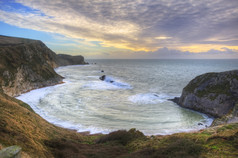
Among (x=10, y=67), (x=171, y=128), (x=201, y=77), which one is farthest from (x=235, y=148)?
(x=10, y=67)

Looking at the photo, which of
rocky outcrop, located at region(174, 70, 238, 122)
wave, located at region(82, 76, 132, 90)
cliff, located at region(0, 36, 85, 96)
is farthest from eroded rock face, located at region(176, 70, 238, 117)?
cliff, located at region(0, 36, 85, 96)

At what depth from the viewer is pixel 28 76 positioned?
149 ft

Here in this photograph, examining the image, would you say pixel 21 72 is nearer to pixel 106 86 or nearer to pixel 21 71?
pixel 21 71

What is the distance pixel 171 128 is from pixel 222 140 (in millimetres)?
12385

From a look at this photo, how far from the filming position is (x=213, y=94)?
27312 mm

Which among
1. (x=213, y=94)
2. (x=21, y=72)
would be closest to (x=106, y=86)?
(x=21, y=72)

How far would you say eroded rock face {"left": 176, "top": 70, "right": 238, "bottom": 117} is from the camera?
25078mm

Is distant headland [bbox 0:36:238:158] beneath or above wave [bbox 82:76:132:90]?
above

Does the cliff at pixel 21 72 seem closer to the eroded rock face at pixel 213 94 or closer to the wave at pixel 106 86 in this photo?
the wave at pixel 106 86

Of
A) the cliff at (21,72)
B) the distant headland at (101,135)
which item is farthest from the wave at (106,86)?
the distant headland at (101,135)

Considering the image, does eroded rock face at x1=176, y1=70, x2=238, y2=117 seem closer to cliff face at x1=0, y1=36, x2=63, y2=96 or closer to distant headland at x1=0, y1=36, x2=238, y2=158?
distant headland at x1=0, y1=36, x2=238, y2=158

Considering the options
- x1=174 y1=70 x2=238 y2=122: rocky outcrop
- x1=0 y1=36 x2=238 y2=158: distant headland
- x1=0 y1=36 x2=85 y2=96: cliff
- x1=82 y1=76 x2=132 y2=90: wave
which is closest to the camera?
x1=0 y1=36 x2=238 y2=158: distant headland

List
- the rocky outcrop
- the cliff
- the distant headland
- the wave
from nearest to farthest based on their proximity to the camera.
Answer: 1. the distant headland
2. the rocky outcrop
3. the cliff
4. the wave

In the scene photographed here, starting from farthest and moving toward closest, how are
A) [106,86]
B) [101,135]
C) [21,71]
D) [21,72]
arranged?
[106,86] → [21,71] → [21,72] → [101,135]
